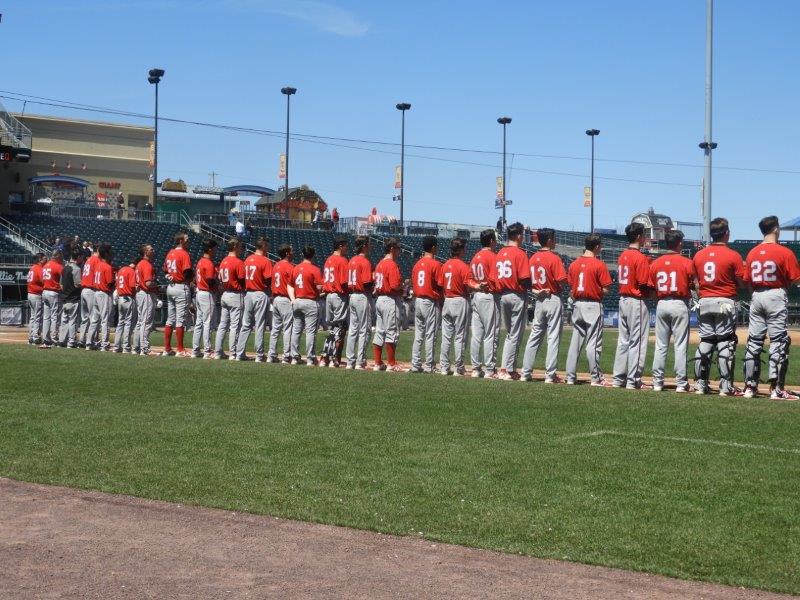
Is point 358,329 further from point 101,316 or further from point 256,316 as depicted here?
point 101,316

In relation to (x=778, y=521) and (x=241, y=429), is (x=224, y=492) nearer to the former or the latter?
(x=241, y=429)

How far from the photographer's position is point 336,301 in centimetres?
1781

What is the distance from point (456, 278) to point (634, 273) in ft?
9.83

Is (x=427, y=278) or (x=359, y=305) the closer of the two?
(x=427, y=278)

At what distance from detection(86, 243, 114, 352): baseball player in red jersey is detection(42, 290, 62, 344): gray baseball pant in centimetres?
94

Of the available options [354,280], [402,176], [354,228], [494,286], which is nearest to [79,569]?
[494,286]

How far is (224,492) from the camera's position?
721 cm

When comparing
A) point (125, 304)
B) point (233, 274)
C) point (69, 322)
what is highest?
point (233, 274)

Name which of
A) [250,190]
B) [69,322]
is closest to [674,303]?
[69,322]

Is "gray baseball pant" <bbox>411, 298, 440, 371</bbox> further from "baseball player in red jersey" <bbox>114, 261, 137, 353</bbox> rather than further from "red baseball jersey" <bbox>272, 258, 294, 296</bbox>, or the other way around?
"baseball player in red jersey" <bbox>114, 261, 137, 353</bbox>

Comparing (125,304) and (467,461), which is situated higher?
(125,304)

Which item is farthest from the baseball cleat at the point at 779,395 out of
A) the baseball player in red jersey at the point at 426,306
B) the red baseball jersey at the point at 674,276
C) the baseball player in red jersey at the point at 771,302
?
the baseball player in red jersey at the point at 426,306

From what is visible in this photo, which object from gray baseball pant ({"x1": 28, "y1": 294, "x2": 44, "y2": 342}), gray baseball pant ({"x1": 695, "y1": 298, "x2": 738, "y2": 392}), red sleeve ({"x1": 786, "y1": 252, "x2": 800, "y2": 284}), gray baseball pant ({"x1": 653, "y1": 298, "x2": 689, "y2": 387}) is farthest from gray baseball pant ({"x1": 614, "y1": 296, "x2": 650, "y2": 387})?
gray baseball pant ({"x1": 28, "y1": 294, "x2": 44, "y2": 342})

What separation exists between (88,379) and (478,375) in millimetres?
5467
